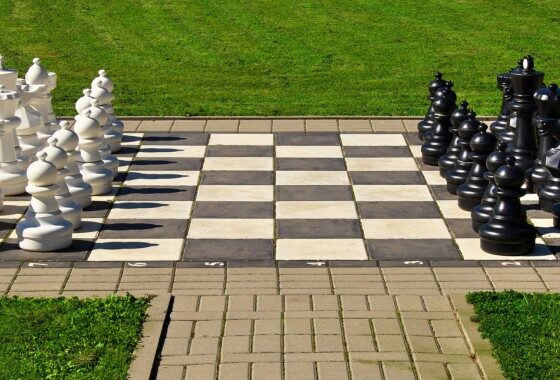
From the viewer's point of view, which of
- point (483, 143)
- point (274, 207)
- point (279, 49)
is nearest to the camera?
point (483, 143)

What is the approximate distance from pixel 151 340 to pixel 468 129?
4.02 m

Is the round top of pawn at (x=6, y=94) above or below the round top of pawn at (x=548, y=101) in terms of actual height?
below

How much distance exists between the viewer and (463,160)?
31.5ft

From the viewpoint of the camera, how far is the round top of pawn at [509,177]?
819 centimetres

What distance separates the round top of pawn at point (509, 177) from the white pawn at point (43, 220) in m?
3.00

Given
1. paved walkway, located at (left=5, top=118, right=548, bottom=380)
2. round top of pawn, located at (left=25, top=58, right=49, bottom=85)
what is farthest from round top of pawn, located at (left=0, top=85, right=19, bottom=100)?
paved walkway, located at (left=5, top=118, right=548, bottom=380)

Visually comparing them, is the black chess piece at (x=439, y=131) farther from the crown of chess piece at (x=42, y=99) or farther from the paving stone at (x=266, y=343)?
the paving stone at (x=266, y=343)

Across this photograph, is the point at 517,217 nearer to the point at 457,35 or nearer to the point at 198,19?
the point at 457,35

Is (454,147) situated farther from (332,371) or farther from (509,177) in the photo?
(332,371)

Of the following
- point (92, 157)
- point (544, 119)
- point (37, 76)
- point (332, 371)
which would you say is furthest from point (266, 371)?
point (37, 76)

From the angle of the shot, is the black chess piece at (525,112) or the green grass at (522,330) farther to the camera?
the black chess piece at (525,112)

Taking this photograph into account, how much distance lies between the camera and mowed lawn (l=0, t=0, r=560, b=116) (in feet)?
45.0

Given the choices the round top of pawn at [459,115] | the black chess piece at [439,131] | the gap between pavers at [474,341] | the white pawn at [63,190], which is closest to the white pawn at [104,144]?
the white pawn at [63,190]

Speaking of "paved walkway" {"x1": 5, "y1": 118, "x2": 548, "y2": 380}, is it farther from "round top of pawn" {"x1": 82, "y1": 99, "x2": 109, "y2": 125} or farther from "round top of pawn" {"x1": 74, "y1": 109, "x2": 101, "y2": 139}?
"round top of pawn" {"x1": 82, "y1": 99, "x2": 109, "y2": 125}
